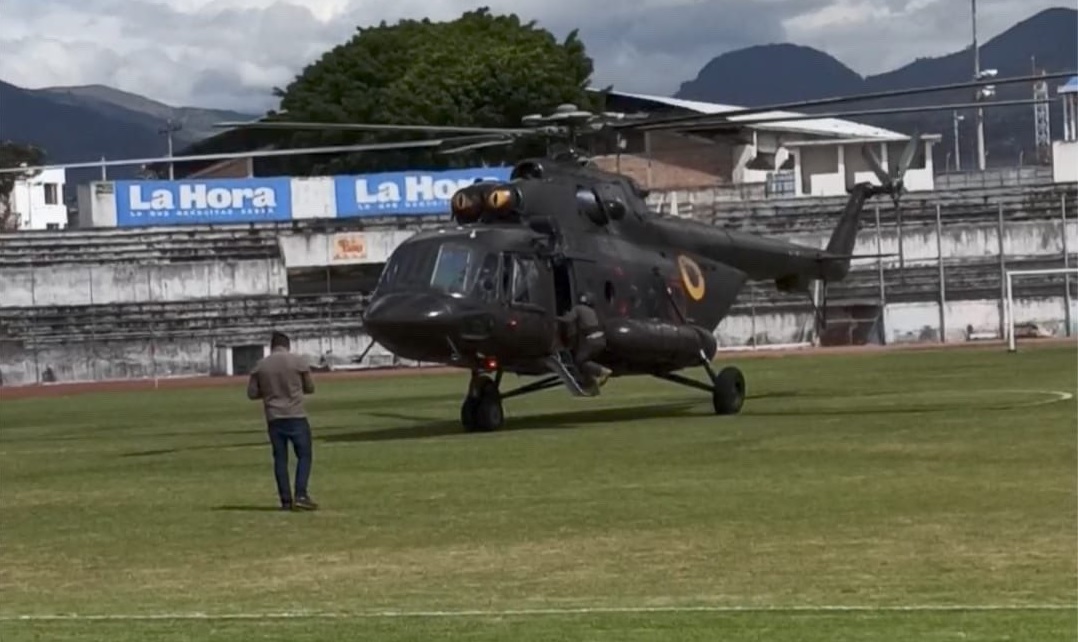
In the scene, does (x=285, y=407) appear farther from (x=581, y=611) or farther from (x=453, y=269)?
(x=453, y=269)

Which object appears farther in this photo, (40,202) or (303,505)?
(40,202)

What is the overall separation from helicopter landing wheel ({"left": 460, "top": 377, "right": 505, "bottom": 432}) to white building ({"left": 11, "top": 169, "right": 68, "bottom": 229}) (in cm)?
9683

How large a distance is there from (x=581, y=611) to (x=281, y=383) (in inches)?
297

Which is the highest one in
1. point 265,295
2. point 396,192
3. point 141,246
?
point 396,192

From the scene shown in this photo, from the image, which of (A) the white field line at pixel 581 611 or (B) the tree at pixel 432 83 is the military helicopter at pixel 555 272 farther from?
(B) the tree at pixel 432 83

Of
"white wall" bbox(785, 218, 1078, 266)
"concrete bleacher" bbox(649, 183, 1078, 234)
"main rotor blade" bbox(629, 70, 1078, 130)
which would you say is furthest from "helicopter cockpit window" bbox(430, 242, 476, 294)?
"concrete bleacher" bbox(649, 183, 1078, 234)

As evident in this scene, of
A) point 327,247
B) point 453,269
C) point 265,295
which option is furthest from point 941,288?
point 453,269

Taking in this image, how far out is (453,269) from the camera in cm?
2845

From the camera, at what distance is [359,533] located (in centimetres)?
1795

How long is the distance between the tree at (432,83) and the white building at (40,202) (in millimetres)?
20404

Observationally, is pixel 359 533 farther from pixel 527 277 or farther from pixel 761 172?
pixel 761 172

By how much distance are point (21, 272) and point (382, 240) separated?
13807mm

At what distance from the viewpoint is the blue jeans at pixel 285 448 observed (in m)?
20.0

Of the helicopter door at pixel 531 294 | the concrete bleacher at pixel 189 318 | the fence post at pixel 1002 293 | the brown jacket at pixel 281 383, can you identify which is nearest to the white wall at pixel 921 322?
the fence post at pixel 1002 293
